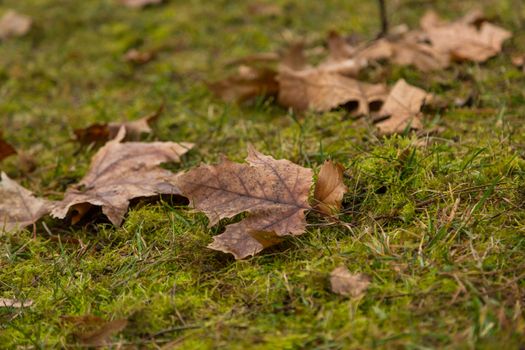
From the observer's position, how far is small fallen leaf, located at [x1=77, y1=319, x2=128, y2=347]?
144cm

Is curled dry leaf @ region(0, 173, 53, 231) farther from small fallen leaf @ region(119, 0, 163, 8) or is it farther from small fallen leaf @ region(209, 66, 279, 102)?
small fallen leaf @ region(119, 0, 163, 8)

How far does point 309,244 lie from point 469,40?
5.81ft

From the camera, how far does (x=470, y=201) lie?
5.71 feet

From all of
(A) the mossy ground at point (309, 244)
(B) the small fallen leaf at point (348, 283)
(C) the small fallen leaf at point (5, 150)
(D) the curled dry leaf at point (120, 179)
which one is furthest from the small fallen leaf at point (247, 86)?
(B) the small fallen leaf at point (348, 283)

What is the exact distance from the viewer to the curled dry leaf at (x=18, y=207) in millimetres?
2061

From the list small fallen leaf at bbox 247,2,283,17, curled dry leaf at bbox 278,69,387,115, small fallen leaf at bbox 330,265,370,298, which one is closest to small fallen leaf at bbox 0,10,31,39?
small fallen leaf at bbox 247,2,283,17

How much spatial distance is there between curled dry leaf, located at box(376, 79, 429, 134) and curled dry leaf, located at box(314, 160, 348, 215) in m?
0.56

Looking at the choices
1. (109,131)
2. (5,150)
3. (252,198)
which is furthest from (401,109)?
(5,150)

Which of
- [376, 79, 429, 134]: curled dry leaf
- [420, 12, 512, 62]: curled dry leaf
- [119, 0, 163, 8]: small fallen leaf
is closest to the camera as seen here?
[376, 79, 429, 134]: curled dry leaf

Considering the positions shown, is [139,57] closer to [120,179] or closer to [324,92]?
[324,92]

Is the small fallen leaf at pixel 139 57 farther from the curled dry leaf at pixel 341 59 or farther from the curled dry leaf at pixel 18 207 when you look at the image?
the curled dry leaf at pixel 18 207

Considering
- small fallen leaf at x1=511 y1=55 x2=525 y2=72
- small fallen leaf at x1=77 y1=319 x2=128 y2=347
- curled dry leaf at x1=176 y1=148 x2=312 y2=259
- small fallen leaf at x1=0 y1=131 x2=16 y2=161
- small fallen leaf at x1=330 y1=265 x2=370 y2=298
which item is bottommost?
small fallen leaf at x1=0 y1=131 x2=16 y2=161

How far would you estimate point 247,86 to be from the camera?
2.85 metres

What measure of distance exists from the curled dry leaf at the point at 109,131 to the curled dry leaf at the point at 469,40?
56.2 inches
